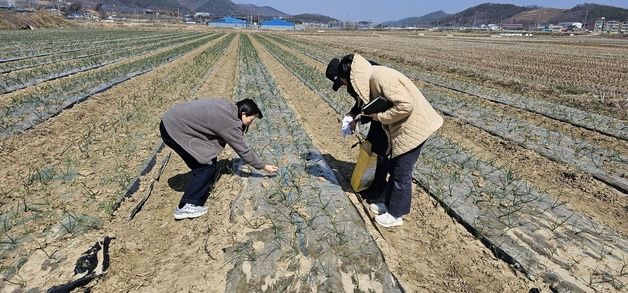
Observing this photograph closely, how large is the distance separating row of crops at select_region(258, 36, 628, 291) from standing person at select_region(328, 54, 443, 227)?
2.93ft

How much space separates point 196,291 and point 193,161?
4.05 ft

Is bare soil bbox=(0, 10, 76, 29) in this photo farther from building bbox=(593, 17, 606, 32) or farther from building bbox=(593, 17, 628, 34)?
building bbox=(593, 17, 606, 32)

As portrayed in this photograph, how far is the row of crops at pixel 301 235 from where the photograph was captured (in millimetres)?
2691

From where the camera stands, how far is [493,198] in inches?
155

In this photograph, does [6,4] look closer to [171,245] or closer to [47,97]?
[47,97]

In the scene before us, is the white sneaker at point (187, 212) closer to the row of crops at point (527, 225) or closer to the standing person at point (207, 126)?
the standing person at point (207, 126)

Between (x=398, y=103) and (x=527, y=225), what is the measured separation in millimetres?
1689

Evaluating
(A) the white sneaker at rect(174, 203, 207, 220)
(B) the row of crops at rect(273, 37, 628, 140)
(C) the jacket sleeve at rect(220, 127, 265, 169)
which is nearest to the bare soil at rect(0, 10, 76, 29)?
(B) the row of crops at rect(273, 37, 628, 140)

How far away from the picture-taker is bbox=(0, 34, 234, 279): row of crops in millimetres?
3215

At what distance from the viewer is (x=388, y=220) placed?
3.50 meters

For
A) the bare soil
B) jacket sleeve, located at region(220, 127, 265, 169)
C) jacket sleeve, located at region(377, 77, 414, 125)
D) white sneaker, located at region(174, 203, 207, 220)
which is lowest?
white sneaker, located at region(174, 203, 207, 220)

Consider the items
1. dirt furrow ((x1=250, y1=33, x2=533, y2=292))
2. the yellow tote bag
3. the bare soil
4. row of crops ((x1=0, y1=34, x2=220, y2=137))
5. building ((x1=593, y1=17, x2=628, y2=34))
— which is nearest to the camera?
dirt furrow ((x1=250, y1=33, x2=533, y2=292))

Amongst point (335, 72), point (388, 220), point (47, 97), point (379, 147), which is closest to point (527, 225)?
point (388, 220)

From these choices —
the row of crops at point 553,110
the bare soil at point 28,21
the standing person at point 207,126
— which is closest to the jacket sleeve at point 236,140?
the standing person at point 207,126
